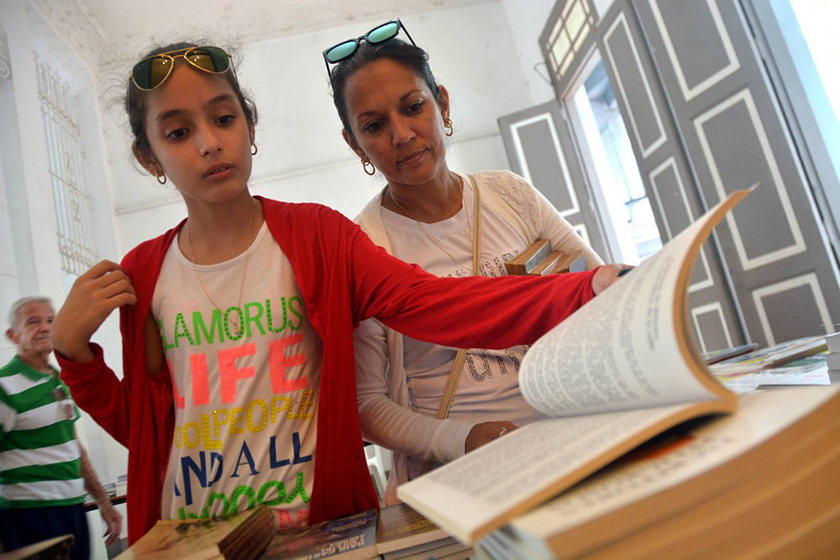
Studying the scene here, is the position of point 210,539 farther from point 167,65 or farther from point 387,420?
point 167,65

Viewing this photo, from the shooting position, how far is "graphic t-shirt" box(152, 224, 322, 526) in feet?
2.91

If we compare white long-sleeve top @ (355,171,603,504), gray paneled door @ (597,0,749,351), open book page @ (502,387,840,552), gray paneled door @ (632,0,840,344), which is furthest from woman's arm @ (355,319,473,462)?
gray paneled door @ (597,0,749,351)

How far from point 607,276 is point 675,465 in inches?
14.6

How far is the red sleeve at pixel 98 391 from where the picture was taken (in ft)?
2.88

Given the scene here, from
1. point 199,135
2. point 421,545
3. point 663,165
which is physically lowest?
point 421,545

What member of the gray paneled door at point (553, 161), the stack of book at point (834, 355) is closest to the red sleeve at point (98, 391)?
the stack of book at point (834, 355)

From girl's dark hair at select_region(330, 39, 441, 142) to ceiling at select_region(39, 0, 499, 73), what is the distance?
4967 millimetres

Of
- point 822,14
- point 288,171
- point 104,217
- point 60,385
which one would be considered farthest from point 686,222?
point 104,217

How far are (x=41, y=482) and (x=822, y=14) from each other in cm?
449

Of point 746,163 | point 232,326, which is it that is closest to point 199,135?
point 232,326

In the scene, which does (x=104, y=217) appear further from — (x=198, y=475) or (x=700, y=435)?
(x=700, y=435)

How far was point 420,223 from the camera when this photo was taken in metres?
1.30

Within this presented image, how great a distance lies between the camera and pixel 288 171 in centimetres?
634

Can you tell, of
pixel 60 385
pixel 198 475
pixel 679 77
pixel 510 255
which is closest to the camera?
pixel 198 475
